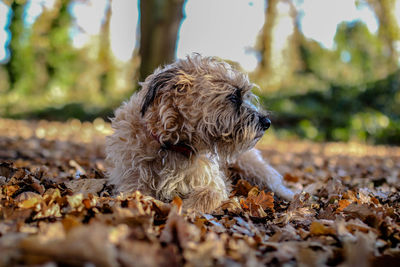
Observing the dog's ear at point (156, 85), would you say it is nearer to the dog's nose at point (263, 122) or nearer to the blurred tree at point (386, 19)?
the dog's nose at point (263, 122)

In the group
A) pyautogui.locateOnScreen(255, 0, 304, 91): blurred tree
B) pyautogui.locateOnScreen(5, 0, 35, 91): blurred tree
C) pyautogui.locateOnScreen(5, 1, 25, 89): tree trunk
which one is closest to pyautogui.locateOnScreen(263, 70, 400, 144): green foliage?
pyautogui.locateOnScreen(255, 0, 304, 91): blurred tree

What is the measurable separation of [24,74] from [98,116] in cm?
780

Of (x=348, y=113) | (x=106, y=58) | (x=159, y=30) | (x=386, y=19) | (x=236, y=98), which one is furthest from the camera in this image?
(x=106, y=58)

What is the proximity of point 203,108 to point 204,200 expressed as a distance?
2.81ft

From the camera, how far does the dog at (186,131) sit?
3.59 m

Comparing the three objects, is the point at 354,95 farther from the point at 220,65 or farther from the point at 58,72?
the point at 58,72

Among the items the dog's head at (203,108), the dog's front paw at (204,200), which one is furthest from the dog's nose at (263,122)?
the dog's front paw at (204,200)

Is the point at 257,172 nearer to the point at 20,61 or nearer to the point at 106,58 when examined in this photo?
the point at 20,61

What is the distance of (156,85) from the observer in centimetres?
361

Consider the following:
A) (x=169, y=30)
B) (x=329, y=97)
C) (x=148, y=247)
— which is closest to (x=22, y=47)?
(x=169, y=30)

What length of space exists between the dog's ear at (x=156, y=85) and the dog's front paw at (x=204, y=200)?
0.91m

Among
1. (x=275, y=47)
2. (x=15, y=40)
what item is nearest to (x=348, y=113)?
(x=275, y=47)

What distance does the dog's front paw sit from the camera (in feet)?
11.1

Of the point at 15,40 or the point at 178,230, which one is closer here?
the point at 178,230
